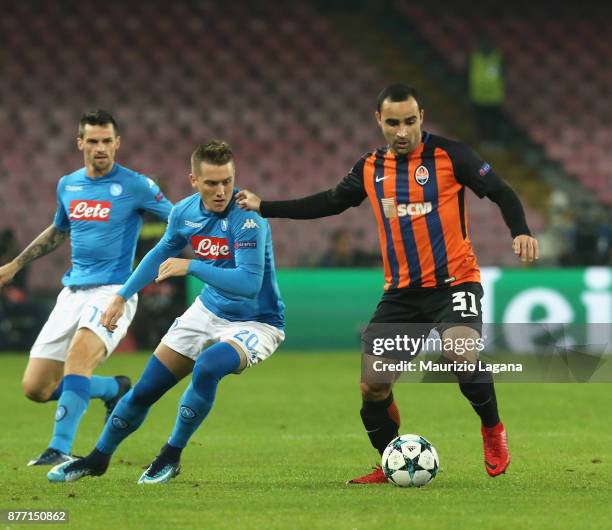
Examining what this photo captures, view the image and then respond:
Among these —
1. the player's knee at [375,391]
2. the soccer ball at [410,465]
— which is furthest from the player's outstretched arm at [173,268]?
the soccer ball at [410,465]

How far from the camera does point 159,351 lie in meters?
6.61

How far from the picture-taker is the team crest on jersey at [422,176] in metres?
6.45

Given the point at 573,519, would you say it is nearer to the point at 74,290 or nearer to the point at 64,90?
the point at 74,290

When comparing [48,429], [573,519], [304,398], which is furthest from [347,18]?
[573,519]

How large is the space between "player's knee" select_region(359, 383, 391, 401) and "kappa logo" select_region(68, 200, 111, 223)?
2.16m

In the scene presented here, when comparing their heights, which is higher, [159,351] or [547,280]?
[159,351]

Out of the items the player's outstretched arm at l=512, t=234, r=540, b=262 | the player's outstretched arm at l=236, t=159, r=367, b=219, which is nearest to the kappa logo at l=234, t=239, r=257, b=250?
the player's outstretched arm at l=236, t=159, r=367, b=219

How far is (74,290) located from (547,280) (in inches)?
344

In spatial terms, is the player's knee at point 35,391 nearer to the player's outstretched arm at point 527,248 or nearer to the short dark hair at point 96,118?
the short dark hair at point 96,118

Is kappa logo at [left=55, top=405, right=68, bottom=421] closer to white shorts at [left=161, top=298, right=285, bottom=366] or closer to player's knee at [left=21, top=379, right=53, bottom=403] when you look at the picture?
player's knee at [left=21, top=379, right=53, bottom=403]

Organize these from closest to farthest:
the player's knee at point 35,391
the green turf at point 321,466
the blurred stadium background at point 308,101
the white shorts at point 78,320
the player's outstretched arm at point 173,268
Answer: the green turf at point 321,466 → the player's outstretched arm at point 173,268 → the white shorts at point 78,320 → the player's knee at point 35,391 → the blurred stadium background at point 308,101

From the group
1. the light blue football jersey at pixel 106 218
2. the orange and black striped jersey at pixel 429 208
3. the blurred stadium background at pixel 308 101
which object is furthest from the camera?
the blurred stadium background at pixel 308 101

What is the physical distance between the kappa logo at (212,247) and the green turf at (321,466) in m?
1.19

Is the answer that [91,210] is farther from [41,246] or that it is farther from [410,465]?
[410,465]
